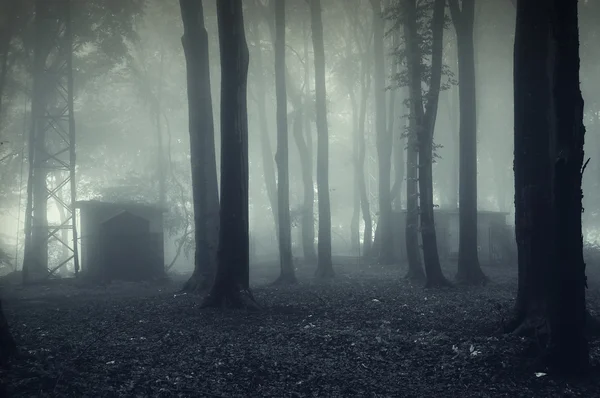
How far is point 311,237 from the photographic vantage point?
29.2 m

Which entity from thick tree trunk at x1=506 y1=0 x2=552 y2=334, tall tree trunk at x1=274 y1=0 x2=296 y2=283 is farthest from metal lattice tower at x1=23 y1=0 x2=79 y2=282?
thick tree trunk at x1=506 y1=0 x2=552 y2=334

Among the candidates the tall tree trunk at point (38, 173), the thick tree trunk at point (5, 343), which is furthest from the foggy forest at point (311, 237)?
the tall tree trunk at point (38, 173)

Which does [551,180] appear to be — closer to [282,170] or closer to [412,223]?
[412,223]

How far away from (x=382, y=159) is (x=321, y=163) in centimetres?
739

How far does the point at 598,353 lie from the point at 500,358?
54.2 inches

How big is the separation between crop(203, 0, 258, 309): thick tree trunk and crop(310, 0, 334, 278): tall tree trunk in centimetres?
918

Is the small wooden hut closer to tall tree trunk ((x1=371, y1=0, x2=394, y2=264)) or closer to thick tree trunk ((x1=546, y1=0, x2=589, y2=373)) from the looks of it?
tall tree trunk ((x1=371, y1=0, x2=394, y2=264))

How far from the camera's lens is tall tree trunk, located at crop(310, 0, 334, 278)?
20812 mm

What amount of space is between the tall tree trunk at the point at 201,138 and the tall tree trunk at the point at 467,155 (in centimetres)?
800

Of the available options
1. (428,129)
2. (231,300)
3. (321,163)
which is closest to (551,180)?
(231,300)

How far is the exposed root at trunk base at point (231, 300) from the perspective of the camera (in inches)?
447

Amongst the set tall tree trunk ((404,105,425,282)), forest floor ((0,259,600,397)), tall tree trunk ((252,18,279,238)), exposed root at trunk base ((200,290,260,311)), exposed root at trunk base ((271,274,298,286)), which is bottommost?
exposed root at trunk base ((271,274,298,286))

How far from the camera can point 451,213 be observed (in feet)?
88.3

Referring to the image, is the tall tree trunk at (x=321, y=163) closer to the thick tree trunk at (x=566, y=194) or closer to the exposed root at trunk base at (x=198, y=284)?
the exposed root at trunk base at (x=198, y=284)
